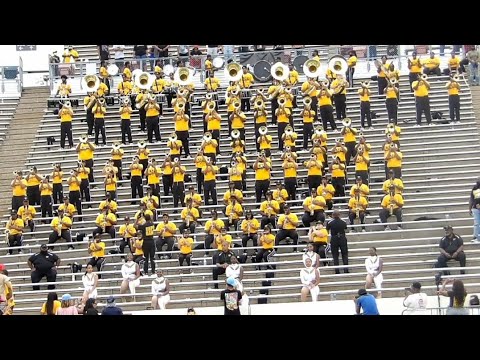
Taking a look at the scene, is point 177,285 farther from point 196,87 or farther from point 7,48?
point 7,48

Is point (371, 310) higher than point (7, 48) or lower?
lower

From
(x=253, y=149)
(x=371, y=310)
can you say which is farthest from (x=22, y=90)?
(x=371, y=310)

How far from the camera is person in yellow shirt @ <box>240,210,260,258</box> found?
19.7 metres

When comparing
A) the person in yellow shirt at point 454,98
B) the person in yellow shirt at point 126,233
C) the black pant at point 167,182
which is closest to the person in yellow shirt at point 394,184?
the person in yellow shirt at point 454,98

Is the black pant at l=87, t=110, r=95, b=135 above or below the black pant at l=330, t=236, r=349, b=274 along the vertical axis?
above

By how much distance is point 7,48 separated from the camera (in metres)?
27.3

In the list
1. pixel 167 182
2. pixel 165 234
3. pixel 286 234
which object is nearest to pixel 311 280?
pixel 286 234

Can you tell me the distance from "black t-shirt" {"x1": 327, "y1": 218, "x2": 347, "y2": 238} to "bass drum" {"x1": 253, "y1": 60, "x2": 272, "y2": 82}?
21.0 feet

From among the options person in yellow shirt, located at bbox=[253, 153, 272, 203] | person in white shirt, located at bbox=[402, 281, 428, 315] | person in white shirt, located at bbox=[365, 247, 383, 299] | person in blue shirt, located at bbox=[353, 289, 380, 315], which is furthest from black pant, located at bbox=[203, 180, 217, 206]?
person in blue shirt, located at bbox=[353, 289, 380, 315]

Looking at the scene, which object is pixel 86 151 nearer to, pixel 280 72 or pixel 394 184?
pixel 280 72

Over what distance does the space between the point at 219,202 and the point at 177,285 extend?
2.48 meters

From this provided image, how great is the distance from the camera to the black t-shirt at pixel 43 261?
19453 mm

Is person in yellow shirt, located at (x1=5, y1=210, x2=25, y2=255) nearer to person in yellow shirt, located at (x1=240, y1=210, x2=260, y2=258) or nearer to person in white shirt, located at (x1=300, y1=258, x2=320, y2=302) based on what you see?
person in yellow shirt, located at (x1=240, y1=210, x2=260, y2=258)

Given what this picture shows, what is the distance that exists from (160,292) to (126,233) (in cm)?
184
